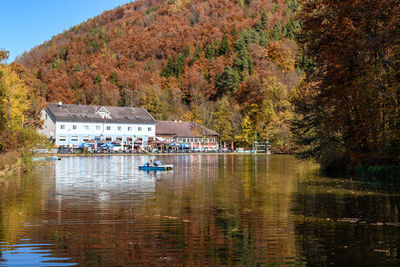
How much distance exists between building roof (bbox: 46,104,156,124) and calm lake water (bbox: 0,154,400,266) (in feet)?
277

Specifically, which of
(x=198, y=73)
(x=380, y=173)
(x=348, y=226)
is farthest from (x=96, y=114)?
(x=348, y=226)

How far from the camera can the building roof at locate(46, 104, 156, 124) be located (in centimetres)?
11188

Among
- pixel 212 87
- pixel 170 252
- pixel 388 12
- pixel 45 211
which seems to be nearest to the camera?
pixel 170 252

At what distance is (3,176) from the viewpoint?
3897cm

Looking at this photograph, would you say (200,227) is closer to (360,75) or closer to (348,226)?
(348,226)

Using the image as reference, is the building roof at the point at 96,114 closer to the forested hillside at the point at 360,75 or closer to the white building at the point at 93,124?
the white building at the point at 93,124

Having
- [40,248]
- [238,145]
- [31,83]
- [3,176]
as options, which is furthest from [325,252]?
[238,145]

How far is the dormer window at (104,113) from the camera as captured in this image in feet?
391

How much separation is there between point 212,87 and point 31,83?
78.4 metres

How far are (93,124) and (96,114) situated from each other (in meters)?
3.09

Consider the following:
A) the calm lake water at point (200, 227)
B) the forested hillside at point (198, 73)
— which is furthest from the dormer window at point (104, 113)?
the calm lake water at point (200, 227)

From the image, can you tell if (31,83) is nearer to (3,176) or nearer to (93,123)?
(93,123)

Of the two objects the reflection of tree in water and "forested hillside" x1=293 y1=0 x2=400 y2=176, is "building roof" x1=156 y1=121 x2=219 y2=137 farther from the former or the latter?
the reflection of tree in water

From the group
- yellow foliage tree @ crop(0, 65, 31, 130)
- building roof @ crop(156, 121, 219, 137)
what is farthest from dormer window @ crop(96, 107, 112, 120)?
yellow foliage tree @ crop(0, 65, 31, 130)
